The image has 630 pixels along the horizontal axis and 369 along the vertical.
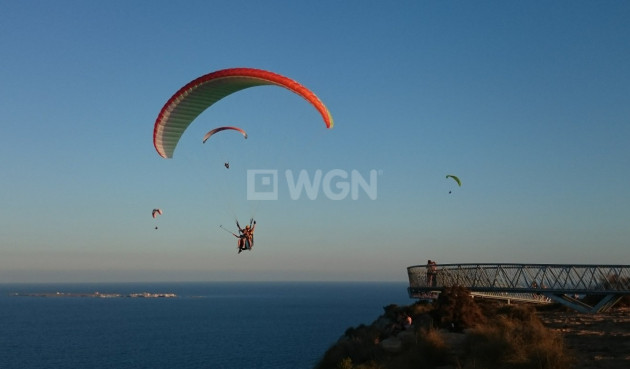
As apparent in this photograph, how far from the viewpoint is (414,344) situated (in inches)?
760

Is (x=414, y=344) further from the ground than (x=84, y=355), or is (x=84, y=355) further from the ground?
(x=414, y=344)

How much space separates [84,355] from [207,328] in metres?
38.4

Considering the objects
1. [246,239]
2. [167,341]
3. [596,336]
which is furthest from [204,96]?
[167,341]

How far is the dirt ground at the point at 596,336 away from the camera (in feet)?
50.3

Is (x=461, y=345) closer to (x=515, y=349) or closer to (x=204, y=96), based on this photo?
(x=515, y=349)

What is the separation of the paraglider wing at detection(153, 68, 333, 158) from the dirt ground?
13.3 m

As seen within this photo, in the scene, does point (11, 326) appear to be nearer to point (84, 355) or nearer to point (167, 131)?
point (84, 355)

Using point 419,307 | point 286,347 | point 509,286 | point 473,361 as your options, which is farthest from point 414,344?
point 286,347

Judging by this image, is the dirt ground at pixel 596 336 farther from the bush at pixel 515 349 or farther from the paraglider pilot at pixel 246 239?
the paraglider pilot at pixel 246 239

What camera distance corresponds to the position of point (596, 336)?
19.7 m

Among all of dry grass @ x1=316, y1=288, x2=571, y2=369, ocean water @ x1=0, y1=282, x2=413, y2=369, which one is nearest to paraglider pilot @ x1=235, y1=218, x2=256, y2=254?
dry grass @ x1=316, y1=288, x2=571, y2=369

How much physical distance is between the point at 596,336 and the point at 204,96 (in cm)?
1849

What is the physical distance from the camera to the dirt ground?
604 inches

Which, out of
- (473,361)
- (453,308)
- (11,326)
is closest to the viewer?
(473,361)
